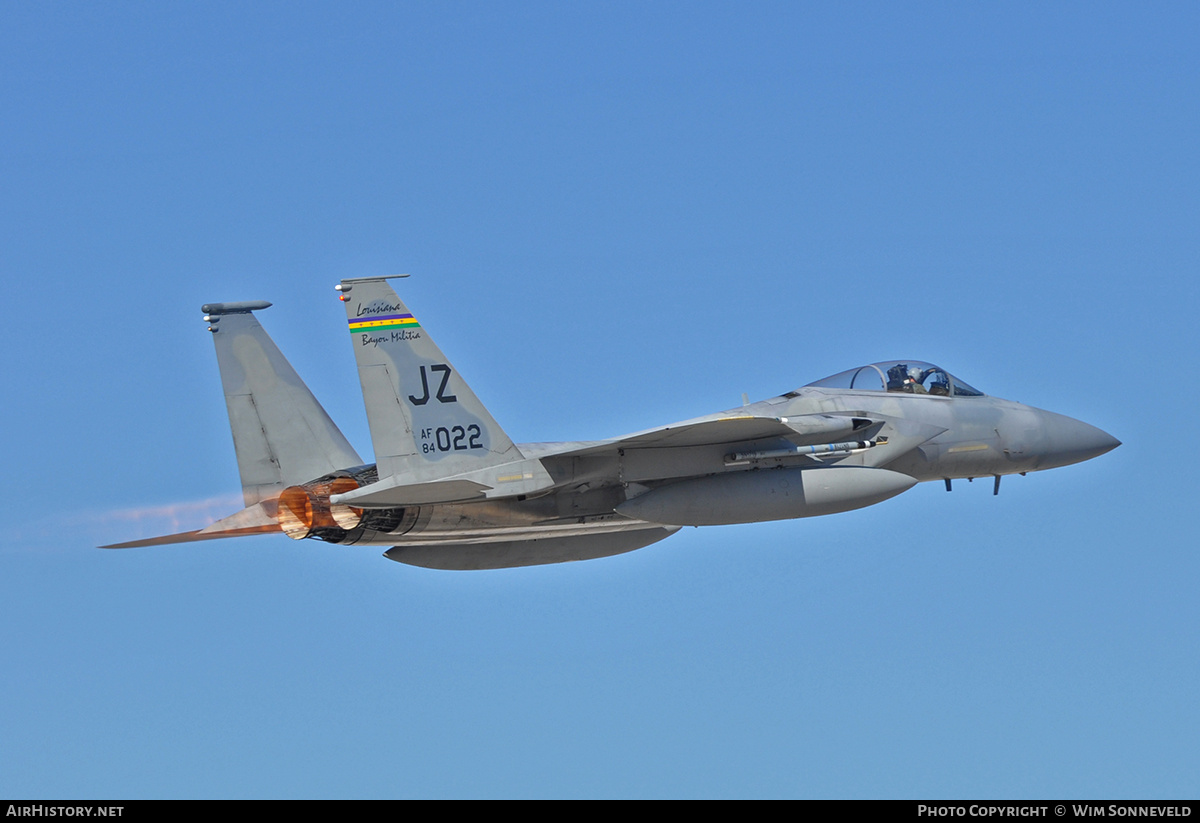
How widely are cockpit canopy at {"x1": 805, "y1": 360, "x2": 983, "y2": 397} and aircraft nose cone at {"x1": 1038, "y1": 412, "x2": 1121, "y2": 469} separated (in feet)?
4.67

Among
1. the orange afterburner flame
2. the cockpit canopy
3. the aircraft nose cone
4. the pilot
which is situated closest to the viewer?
the orange afterburner flame

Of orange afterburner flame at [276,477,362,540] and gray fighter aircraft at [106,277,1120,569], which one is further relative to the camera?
orange afterburner flame at [276,477,362,540]

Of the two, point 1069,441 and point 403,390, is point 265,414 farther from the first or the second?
point 1069,441

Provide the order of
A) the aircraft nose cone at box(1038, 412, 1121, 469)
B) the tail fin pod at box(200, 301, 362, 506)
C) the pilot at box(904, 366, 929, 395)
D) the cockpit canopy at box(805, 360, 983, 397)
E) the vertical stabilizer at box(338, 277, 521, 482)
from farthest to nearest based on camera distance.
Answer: the aircraft nose cone at box(1038, 412, 1121, 469) < the pilot at box(904, 366, 929, 395) < the cockpit canopy at box(805, 360, 983, 397) < the tail fin pod at box(200, 301, 362, 506) < the vertical stabilizer at box(338, 277, 521, 482)

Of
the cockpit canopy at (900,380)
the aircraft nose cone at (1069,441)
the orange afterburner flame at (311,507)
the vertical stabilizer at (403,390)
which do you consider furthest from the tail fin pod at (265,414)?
the aircraft nose cone at (1069,441)

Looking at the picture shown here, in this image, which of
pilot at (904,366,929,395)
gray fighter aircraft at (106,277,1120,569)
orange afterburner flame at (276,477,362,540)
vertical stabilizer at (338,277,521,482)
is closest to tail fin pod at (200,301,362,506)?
gray fighter aircraft at (106,277,1120,569)

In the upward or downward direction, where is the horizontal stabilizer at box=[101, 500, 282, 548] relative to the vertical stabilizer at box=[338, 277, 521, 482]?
downward

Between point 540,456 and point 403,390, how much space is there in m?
2.07

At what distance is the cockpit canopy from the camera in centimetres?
2212

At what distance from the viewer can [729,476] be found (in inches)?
791

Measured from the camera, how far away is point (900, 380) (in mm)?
22281

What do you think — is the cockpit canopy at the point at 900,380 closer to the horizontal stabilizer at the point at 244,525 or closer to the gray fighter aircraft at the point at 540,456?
the gray fighter aircraft at the point at 540,456

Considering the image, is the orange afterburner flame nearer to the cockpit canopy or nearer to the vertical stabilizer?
the vertical stabilizer
